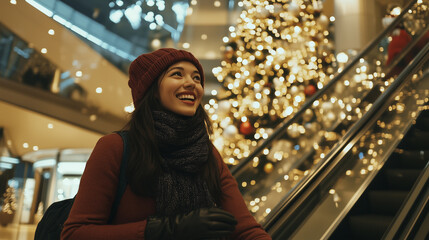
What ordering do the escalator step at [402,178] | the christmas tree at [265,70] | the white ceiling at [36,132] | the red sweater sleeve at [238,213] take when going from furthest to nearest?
the christmas tree at [265,70]
the white ceiling at [36,132]
the escalator step at [402,178]
the red sweater sleeve at [238,213]

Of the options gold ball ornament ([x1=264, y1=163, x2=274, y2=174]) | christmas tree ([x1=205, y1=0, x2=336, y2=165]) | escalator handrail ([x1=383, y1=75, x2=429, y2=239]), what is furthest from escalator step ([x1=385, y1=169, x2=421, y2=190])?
christmas tree ([x1=205, y1=0, x2=336, y2=165])

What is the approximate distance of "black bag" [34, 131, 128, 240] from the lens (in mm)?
1205

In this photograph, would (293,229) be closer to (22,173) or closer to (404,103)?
(404,103)

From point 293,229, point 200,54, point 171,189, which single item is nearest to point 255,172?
point 293,229

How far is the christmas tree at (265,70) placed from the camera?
6.67 m

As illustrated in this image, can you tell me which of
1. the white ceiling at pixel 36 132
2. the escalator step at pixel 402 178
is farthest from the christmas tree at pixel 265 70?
the escalator step at pixel 402 178

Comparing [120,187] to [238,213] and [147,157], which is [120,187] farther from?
[238,213]

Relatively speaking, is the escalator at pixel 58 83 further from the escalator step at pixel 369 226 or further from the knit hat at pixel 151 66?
the knit hat at pixel 151 66

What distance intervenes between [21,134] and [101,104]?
1279 millimetres

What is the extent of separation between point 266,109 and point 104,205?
572 cm

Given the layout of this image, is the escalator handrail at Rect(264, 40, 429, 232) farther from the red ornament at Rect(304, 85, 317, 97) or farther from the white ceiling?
the white ceiling

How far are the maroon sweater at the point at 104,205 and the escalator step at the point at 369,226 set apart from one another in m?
2.52

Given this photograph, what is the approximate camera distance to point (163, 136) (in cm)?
129

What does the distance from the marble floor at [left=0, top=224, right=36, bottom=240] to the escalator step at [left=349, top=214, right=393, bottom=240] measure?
359 centimetres
